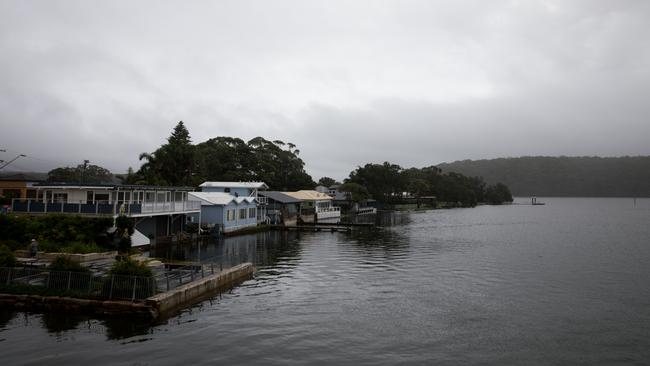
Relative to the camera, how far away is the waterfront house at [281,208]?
248ft

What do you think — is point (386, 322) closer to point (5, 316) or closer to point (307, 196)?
point (5, 316)

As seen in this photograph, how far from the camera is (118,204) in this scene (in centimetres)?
3869

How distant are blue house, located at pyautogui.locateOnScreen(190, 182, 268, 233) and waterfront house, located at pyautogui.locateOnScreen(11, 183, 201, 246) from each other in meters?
6.01

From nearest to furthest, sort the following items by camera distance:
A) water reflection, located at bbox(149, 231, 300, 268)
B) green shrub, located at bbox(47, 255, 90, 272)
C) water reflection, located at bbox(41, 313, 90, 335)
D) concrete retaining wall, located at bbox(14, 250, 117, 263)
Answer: water reflection, located at bbox(41, 313, 90, 335)
green shrub, located at bbox(47, 255, 90, 272)
concrete retaining wall, located at bbox(14, 250, 117, 263)
water reflection, located at bbox(149, 231, 300, 268)

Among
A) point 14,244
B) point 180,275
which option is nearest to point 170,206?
point 14,244

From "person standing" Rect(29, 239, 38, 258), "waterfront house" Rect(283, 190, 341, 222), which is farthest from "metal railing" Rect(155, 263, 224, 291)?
"waterfront house" Rect(283, 190, 341, 222)

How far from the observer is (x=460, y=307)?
25062 millimetres

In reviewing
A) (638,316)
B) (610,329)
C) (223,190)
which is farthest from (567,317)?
(223,190)

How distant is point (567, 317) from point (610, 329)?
6.90 ft

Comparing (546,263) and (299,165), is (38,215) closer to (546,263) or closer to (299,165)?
(546,263)

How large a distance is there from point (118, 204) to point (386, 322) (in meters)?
26.9

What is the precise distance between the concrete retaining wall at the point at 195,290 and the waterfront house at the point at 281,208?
139 feet

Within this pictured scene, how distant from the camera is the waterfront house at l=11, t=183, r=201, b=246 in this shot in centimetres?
3744

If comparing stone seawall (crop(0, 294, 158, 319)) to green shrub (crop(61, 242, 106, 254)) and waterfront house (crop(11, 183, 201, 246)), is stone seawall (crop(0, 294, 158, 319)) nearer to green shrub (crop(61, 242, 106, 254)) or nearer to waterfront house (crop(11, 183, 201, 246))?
green shrub (crop(61, 242, 106, 254))
